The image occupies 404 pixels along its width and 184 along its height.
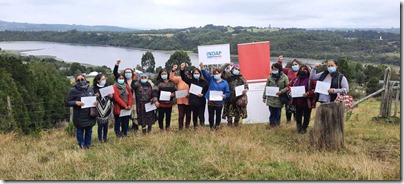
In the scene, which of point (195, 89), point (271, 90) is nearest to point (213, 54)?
point (195, 89)

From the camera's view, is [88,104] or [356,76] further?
[356,76]

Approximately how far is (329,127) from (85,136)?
15.0ft

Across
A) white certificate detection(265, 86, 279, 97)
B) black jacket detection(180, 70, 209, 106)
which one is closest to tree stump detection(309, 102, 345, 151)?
white certificate detection(265, 86, 279, 97)

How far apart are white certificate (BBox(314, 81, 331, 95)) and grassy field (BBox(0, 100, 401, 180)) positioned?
97cm

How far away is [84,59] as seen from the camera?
10888 cm

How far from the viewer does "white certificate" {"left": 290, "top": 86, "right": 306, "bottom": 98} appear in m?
7.92

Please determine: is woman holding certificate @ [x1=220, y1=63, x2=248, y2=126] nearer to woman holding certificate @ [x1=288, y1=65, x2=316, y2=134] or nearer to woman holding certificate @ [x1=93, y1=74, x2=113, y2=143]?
woman holding certificate @ [x1=288, y1=65, x2=316, y2=134]

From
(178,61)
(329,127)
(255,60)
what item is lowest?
(329,127)

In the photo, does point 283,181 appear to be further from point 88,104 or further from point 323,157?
point 88,104

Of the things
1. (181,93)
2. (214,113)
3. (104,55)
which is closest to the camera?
(181,93)

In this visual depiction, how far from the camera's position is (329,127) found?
6648 mm

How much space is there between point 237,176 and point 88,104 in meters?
3.35

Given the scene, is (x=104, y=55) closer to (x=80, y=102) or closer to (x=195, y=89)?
(x=195, y=89)

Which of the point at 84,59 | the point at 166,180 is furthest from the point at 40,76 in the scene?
the point at 84,59
